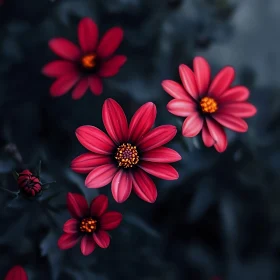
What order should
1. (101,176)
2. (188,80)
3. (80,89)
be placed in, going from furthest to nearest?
(80,89) < (188,80) < (101,176)

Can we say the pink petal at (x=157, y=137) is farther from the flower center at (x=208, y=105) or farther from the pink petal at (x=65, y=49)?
the pink petal at (x=65, y=49)

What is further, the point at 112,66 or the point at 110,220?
the point at 112,66

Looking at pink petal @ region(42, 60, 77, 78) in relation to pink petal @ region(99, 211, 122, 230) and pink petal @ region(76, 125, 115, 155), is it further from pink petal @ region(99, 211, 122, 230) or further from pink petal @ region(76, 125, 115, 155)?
pink petal @ region(99, 211, 122, 230)

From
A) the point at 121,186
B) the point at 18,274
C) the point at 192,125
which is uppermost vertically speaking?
the point at 192,125

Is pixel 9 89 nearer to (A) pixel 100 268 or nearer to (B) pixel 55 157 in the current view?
(B) pixel 55 157

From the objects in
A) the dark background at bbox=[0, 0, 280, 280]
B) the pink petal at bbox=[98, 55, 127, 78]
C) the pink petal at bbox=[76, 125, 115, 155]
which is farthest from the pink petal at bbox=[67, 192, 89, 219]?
the pink petal at bbox=[98, 55, 127, 78]

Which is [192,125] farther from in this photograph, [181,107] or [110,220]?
[110,220]

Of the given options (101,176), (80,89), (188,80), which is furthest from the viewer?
(80,89)

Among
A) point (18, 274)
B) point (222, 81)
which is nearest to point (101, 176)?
point (18, 274)

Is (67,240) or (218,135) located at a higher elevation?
(218,135)
